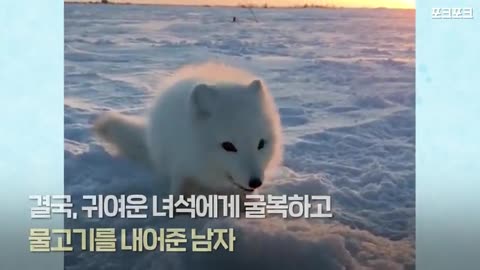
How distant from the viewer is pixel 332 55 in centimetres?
277

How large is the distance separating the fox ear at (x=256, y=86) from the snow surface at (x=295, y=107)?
24 mm

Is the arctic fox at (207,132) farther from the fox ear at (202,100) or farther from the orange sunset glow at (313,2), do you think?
the orange sunset glow at (313,2)

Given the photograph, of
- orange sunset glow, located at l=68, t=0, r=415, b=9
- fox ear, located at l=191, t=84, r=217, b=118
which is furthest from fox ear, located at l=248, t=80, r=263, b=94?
orange sunset glow, located at l=68, t=0, r=415, b=9

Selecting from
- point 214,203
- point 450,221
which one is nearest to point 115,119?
point 214,203

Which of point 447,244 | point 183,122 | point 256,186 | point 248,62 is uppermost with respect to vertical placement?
point 248,62

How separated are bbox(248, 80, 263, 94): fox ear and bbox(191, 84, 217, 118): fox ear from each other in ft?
0.40

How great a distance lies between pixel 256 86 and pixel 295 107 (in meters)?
0.13

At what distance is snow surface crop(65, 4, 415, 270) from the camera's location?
2.72 meters

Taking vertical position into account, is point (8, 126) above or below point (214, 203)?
above

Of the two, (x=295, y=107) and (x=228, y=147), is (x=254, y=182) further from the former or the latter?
(x=295, y=107)

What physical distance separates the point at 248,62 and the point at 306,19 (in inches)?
8.5

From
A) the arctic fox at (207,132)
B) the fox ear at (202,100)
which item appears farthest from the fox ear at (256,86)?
the fox ear at (202,100)

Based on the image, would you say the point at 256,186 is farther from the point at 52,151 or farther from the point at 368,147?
the point at 52,151

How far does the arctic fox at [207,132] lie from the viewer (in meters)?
2.74
